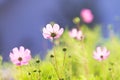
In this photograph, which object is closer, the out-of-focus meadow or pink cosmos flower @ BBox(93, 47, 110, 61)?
the out-of-focus meadow

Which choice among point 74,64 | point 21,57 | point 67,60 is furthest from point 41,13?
point 21,57

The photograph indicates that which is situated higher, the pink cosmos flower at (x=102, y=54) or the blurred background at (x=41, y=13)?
the blurred background at (x=41, y=13)

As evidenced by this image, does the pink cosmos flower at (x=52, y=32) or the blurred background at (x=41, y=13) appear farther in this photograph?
the blurred background at (x=41, y=13)

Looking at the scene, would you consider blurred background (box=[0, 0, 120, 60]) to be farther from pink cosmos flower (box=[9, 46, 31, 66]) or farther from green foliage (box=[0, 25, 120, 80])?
pink cosmos flower (box=[9, 46, 31, 66])

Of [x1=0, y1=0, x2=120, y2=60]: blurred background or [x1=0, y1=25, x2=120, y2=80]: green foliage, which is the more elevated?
[x1=0, y1=0, x2=120, y2=60]: blurred background

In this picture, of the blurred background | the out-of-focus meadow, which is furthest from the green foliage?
the blurred background

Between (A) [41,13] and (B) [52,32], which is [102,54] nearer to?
(B) [52,32]

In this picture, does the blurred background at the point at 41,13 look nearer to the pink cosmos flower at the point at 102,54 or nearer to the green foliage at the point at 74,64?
the green foliage at the point at 74,64

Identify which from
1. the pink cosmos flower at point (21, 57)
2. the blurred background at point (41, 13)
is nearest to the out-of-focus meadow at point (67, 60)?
the pink cosmos flower at point (21, 57)

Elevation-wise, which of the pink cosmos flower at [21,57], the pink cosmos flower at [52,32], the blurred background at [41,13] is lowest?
→ the pink cosmos flower at [21,57]

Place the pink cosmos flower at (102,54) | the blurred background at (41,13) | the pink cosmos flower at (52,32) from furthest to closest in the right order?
the blurred background at (41,13)
the pink cosmos flower at (102,54)
the pink cosmos flower at (52,32)
